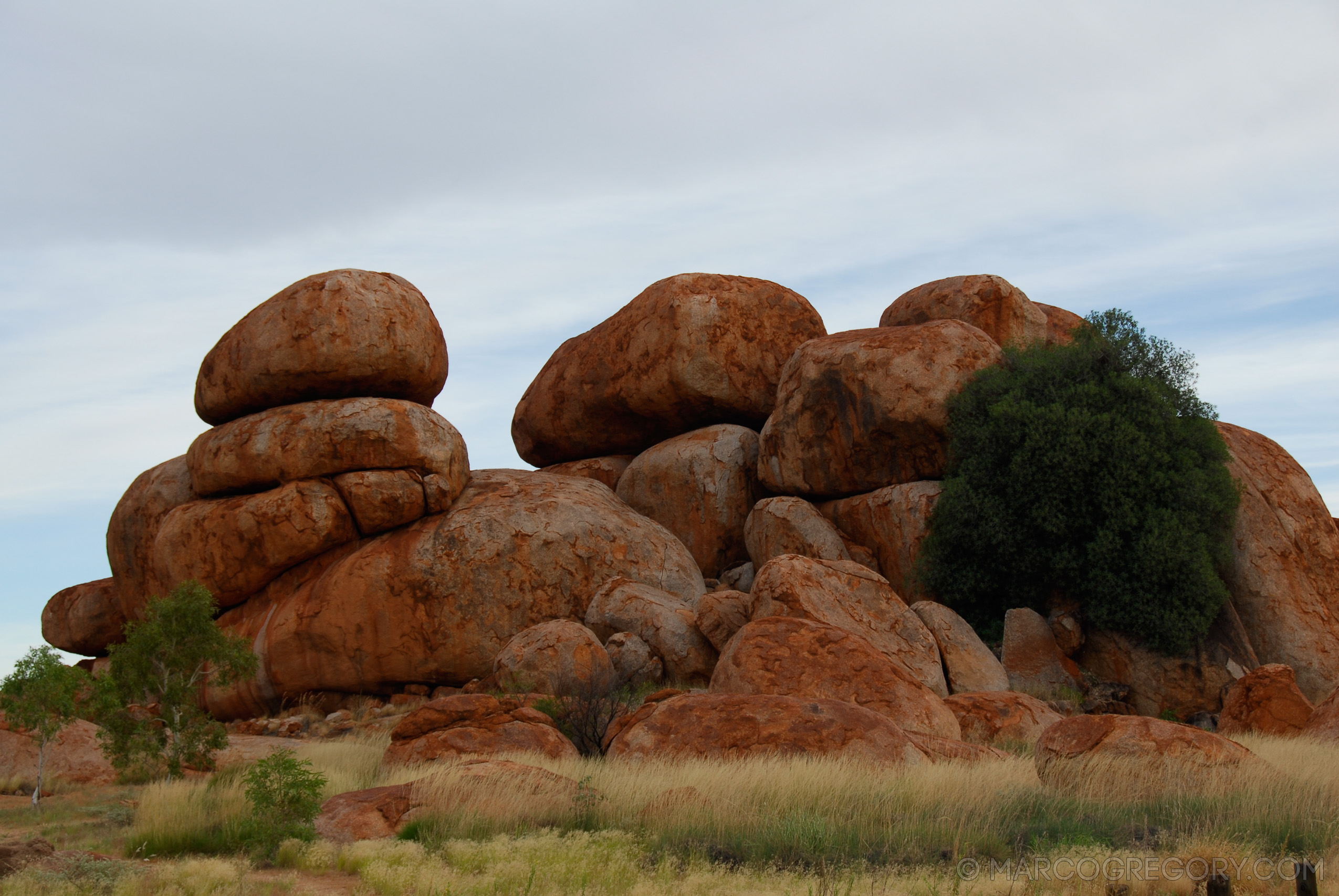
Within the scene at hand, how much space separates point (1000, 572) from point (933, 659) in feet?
12.1

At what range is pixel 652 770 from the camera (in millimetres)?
10562

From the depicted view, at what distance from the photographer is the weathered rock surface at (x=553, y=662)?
1609 cm

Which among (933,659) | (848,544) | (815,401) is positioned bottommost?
(933,659)

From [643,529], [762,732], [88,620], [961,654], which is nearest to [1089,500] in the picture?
[961,654]

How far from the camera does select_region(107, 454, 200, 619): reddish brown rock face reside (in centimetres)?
2352

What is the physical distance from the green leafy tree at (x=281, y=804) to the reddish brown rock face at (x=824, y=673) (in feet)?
20.0

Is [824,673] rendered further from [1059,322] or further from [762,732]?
[1059,322]

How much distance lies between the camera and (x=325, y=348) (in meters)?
20.9

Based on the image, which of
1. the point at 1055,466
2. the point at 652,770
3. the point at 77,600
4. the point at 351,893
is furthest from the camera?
the point at 77,600

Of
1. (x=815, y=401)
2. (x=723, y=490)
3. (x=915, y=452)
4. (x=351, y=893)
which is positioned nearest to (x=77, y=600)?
(x=723, y=490)

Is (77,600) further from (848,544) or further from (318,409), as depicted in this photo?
(848,544)

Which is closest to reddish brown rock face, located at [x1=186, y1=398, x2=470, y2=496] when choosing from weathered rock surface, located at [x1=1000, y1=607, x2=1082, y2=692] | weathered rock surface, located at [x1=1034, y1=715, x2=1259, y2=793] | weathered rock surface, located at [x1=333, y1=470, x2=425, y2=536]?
weathered rock surface, located at [x1=333, y1=470, x2=425, y2=536]

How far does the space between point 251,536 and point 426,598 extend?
152 inches

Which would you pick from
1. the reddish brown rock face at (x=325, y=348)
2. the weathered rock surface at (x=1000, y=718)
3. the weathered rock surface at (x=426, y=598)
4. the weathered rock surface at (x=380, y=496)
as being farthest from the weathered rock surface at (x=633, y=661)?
the reddish brown rock face at (x=325, y=348)
